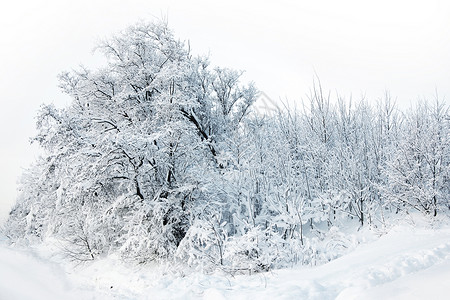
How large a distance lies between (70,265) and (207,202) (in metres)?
8.39

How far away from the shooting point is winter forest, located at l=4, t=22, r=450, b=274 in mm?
10539

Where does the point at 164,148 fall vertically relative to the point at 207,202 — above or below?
above

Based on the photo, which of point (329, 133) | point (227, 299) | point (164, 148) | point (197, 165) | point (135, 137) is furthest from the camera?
point (329, 133)

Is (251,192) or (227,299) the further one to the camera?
(251,192)

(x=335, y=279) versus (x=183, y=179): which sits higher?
(x=183, y=179)

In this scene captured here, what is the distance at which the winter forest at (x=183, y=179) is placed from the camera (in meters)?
10.5

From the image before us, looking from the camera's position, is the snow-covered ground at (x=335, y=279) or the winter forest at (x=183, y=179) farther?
the winter forest at (x=183, y=179)

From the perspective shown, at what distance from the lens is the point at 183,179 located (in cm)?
1252

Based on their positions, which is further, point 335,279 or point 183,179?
point 183,179

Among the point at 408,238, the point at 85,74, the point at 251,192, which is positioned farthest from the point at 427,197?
the point at 85,74

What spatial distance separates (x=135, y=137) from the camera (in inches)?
440

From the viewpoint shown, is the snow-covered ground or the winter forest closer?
the snow-covered ground

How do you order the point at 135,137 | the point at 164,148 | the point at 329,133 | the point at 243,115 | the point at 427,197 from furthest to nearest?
the point at 243,115, the point at 329,133, the point at 164,148, the point at 135,137, the point at 427,197

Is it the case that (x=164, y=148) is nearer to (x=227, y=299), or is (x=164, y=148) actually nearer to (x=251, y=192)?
(x=251, y=192)
